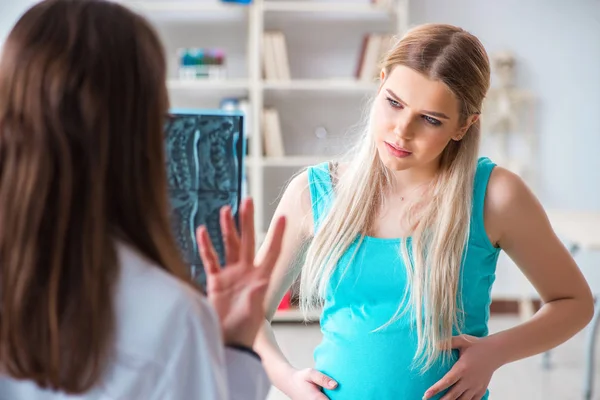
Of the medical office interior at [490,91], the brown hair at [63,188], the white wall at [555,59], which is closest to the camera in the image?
the brown hair at [63,188]

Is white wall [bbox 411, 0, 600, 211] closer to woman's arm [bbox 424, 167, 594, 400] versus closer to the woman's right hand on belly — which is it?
woman's arm [bbox 424, 167, 594, 400]

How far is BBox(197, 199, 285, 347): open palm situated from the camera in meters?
0.84

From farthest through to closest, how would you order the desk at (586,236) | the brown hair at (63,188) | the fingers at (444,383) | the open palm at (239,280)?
the desk at (586,236) < the fingers at (444,383) < the open palm at (239,280) < the brown hair at (63,188)

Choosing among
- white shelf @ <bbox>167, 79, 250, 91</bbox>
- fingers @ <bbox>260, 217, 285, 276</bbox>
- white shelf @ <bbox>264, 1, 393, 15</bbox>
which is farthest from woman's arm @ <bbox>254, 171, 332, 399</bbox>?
white shelf @ <bbox>264, 1, 393, 15</bbox>

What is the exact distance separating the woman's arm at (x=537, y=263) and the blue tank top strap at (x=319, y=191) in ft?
0.92

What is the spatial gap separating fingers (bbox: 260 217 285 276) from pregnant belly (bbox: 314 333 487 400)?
1.54ft

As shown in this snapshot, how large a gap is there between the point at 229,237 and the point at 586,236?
7.80 feet

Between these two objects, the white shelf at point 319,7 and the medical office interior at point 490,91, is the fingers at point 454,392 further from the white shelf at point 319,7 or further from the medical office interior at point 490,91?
the white shelf at point 319,7

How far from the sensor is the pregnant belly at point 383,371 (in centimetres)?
127

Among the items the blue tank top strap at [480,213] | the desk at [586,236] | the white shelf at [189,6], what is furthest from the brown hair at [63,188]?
the white shelf at [189,6]

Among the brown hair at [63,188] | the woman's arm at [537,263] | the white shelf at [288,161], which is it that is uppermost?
the brown hair at [63,188]

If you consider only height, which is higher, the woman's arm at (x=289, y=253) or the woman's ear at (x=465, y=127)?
the woman's ear at (x=465, y=127)

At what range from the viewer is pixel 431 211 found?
136 cm

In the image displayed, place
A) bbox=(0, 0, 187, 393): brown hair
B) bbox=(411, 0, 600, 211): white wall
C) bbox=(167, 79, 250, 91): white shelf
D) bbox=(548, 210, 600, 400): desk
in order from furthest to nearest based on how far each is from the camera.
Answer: bbox=(411, 0, 600, 211): white wall, bbox=(167, 79, 250, 91): white shelf, bbox=(548, 210, 600, 400): desk, bbox=(0, 0, 187, 393): brown hair
